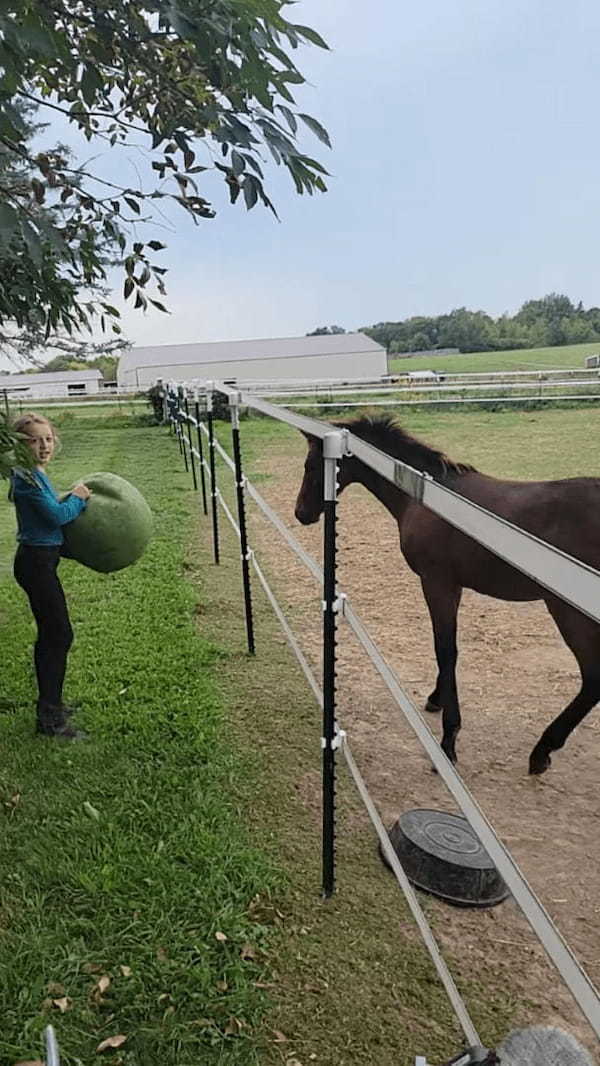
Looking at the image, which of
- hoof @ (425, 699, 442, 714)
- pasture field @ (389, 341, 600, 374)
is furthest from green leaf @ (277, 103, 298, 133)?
pasture field @ (389, 341, 600, 374)

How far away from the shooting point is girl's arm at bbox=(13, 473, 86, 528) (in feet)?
9.45

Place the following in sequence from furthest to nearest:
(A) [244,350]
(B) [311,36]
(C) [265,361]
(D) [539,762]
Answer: (A) [244,350] < (C) [265,361] < (D) [539,762] < (B) [311,36]

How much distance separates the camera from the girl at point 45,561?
2916mm

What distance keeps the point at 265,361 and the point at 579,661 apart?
34.3 m

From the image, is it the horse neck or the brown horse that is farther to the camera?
the horse neck

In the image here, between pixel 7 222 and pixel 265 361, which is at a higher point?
pixel 265 361

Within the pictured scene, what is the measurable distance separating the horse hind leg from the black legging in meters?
2.06

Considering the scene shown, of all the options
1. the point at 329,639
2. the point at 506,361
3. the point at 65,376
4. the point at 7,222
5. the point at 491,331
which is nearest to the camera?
the point at 7,222

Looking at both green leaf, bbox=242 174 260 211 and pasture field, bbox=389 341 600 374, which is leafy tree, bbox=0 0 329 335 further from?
pasture field, bbox=389 341 600 374

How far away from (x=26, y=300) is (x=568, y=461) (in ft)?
32.0

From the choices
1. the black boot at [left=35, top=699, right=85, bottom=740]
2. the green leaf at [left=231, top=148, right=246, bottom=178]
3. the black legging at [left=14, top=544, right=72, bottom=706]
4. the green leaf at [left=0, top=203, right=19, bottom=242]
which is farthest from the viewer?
the black boot at [left=35, top=699, right=85, bottom=740]

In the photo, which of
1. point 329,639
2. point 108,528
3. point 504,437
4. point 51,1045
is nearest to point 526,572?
point 51,1045

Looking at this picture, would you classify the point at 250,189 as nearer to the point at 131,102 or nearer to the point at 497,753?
the point at 131,102

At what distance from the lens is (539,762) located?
2975 millimetres
